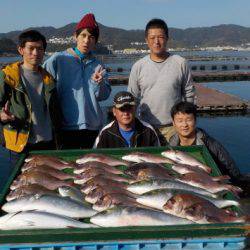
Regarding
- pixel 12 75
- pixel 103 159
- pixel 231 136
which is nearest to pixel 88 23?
pixel 12 75

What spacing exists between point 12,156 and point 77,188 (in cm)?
165

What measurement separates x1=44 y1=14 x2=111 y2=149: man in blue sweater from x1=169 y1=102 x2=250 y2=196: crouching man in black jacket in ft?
2.87

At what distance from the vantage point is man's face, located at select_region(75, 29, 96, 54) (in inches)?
166

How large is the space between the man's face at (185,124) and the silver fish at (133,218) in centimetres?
191

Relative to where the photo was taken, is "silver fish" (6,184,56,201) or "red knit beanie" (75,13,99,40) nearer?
"silver fish" (6,184,56,201)

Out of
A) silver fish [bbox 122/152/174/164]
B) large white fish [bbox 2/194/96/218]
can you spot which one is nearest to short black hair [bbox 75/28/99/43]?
silver fish [bbox 122/152/174/164]

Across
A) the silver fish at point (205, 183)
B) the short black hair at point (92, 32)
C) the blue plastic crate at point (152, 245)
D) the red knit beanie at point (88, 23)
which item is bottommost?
the blue plastic crate at point (152, 245)

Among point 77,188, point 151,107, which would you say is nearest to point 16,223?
point 77,188

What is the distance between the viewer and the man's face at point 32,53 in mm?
4004

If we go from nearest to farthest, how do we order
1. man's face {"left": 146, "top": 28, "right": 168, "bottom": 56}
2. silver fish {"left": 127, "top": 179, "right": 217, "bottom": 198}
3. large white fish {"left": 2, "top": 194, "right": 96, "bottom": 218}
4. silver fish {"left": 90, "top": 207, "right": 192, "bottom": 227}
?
silver fish {"left": 90, "top": 207, "right": 192, "bottom": 227}
large white fish {"left": 2, "top": 194, "right": 96, "bottom": 218}
silver fish {"left": 127, "top": 179, "right": 217, "bottom": 198}
man's face {"left": 146, "top": 28, "right": 168, "bottom": 56}

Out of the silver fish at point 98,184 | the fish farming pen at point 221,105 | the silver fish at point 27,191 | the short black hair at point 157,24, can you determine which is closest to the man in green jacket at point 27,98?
the short black hair at point 157,24

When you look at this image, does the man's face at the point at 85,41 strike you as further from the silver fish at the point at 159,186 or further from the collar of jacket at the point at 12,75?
the silver fish at the point at 159,186

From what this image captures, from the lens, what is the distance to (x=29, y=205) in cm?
247

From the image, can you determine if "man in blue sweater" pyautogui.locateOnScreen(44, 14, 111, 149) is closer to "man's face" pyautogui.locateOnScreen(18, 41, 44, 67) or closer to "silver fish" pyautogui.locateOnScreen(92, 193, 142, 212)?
"man's face" pyautogui.locateOnScreen(18, 41, 44, 67)
